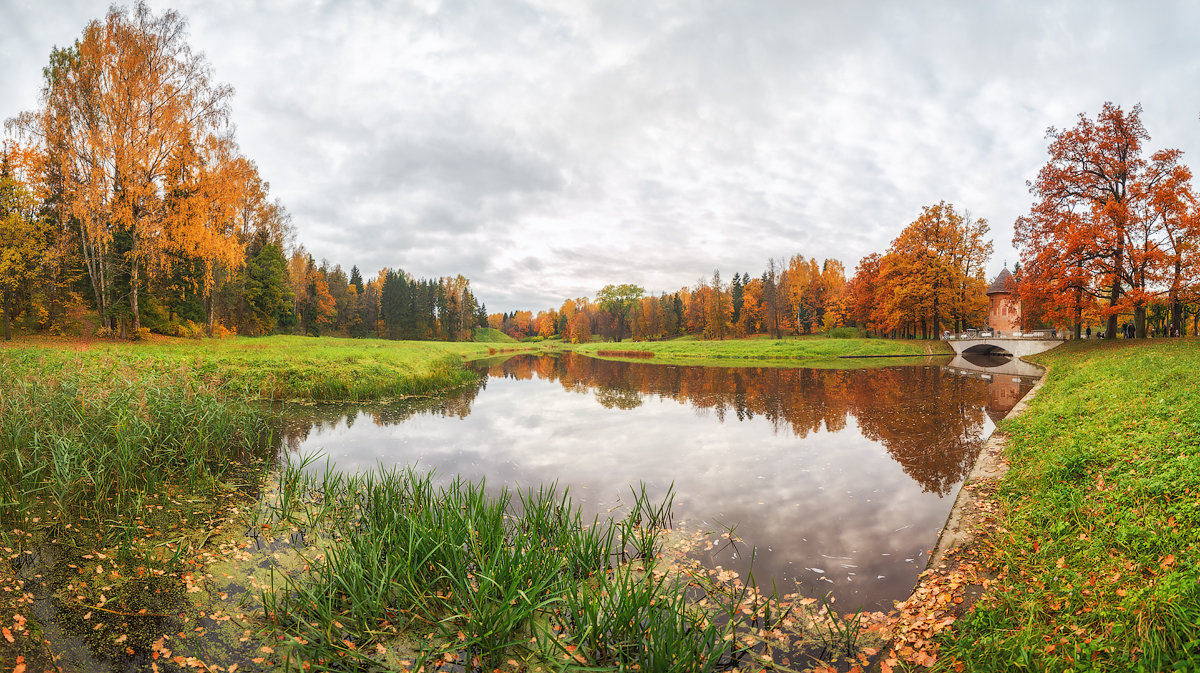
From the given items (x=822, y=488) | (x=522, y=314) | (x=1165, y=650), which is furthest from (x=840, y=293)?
(x=522, y=314)

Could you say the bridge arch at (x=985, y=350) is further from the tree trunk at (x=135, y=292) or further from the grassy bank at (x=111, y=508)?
the tree trunk at (x=135, y=292)

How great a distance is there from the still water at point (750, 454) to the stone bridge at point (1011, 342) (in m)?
20.1

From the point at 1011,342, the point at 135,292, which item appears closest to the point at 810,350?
the point at 1011,342

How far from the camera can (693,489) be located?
24.1 ft

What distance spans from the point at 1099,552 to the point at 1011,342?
41.8m

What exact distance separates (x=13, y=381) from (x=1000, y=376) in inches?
1358

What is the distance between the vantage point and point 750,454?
937 cm

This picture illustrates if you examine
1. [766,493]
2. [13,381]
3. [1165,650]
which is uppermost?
[13,381]

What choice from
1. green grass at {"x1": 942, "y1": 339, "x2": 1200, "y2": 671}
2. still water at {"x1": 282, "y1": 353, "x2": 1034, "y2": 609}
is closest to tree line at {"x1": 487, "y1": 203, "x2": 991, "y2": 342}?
still water at {"x1": 282, "y1": 353, "x2": 1034, "y2": 609}

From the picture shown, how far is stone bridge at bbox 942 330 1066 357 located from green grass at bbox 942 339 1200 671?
108ft

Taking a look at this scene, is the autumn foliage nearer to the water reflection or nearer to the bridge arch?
the water reflection

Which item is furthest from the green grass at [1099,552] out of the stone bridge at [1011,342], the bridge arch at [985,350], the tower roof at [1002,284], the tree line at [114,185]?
the tower roof at [1002,284]

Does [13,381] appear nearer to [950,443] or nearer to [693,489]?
[693,489]

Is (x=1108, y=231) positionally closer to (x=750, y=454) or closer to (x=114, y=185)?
(x=750, y=454)
